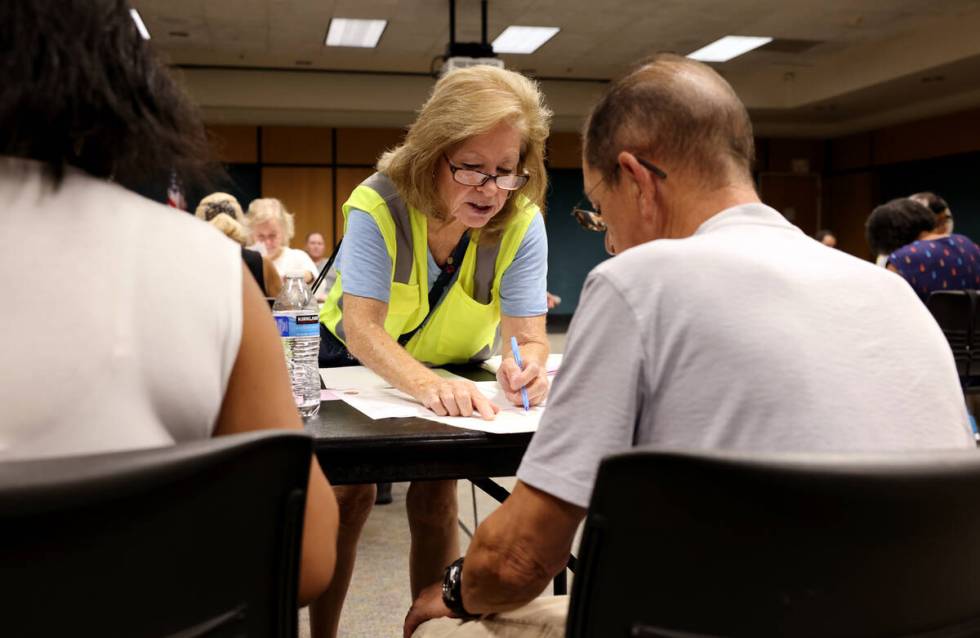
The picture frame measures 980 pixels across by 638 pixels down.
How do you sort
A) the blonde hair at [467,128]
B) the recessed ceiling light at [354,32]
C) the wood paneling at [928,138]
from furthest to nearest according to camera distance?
the wood paneling at [928,138] < the recessed ceiling light at [354,32] < the blonde hair at [467,128]

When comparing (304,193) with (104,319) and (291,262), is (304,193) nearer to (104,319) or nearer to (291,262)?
(291,262)

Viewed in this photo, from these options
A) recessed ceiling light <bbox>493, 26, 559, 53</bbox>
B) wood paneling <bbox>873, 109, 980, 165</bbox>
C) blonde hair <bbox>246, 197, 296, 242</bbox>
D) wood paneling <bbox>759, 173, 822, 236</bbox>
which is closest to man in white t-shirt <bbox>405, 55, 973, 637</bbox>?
blonde hair <bbox>246, 197, 296, 242</bbox>

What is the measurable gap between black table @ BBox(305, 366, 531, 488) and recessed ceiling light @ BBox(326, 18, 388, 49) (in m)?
8.11

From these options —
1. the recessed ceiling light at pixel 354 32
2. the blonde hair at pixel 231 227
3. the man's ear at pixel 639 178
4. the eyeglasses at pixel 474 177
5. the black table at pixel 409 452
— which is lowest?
the black table at pixel 409 452

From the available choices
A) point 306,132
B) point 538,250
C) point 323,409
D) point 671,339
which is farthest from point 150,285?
point 306,132

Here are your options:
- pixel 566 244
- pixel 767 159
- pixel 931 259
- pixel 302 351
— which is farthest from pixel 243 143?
pixel 302 351

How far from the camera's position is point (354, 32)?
9.30 meters

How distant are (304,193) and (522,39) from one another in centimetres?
437

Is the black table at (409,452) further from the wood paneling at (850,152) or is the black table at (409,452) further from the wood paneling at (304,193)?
the wood paneling at (850,152)

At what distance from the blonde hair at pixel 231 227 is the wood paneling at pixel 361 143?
8289 millimetres

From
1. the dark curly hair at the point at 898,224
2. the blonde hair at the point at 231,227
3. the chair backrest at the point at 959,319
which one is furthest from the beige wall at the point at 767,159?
the chair backrest at the point at 959,319

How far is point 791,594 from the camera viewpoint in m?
0.73

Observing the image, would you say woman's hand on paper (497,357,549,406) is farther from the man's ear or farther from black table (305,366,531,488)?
the man's ear

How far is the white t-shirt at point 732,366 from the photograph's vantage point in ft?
2.74
